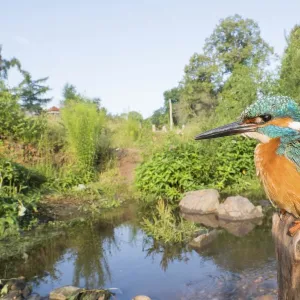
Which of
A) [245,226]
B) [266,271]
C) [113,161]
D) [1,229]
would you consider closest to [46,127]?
[113,161]

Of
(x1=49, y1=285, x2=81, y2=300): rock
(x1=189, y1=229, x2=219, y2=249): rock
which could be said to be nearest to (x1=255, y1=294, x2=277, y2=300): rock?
(x1=189, y1=229, x2=219, y2=249): rock

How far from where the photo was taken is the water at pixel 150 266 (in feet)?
12.6

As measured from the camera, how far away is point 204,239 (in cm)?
520

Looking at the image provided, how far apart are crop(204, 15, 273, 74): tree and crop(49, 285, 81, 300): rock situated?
2575 cm

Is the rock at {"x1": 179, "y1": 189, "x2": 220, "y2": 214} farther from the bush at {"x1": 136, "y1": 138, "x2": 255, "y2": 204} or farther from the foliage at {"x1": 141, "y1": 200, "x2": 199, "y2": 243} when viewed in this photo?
the foliage at {"x1": 141, "y1": 200, "x2": 199, "y2": 243}

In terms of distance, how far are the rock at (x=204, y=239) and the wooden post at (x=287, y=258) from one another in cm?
348

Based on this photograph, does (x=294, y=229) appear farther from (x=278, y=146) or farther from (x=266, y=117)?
(x=266, y=117)

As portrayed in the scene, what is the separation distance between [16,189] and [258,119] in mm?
5590

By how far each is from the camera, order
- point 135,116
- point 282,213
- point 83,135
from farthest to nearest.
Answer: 1. point 135,116
2. point 83,135
3. point 282,213

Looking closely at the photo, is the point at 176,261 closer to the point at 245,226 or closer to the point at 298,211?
the point at 245,226

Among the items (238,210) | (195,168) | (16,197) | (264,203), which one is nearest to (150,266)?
(238,210)

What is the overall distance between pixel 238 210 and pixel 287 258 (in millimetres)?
4930

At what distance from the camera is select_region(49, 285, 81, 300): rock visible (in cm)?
366

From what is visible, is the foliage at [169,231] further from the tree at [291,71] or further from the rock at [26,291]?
the tree at [291,71]
